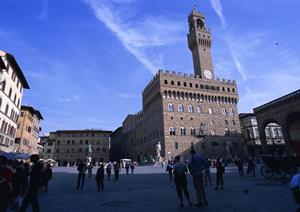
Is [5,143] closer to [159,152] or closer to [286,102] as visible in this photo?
[159,152]

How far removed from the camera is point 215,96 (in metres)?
50.2

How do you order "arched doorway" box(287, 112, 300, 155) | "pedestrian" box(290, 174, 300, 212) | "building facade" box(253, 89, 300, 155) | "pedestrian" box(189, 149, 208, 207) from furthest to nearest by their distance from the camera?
"arched doorway" box(287, 112, 300, 155)
"building facade" box(253, 89, 300, 155)
"pedestrian" box(189, 149, 208, 207)
"pedestrian" box(290, 174, 300, 212)

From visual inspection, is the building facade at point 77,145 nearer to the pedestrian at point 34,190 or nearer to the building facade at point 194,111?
the building facade at point 194,111

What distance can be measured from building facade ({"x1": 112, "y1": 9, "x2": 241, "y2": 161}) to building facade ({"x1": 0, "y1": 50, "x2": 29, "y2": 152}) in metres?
23.9

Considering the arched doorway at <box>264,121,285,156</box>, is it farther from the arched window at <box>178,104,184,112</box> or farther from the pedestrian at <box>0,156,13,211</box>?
the pedestrian at <box>0,156,13,211</box>

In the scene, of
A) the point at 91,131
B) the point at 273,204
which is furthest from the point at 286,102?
the point at 91,131

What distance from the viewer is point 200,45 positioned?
5306 cm

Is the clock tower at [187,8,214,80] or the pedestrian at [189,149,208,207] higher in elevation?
the clock tower at [187,8,214,80]

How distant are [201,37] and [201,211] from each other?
53.0m

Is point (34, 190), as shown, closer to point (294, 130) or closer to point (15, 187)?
point (15, 187)

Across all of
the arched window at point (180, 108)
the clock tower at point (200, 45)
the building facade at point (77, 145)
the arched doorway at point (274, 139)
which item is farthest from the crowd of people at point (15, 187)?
the building facade at point (77, 145)

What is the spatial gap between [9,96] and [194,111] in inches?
1348

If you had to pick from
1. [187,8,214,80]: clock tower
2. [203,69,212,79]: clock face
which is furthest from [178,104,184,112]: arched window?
[203,69,212,79]: clock face

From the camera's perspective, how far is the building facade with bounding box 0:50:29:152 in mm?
26438
